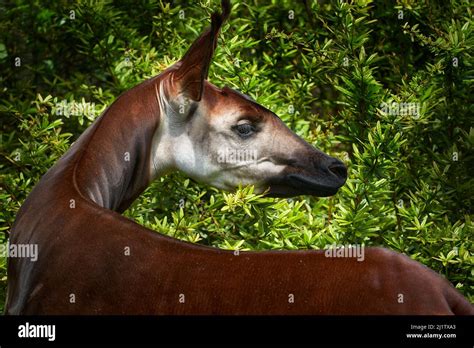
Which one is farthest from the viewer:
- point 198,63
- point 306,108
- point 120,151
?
point 306,108

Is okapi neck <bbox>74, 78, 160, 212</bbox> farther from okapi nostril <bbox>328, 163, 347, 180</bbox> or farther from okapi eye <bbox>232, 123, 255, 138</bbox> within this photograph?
okapi nostril <bbox>328, 163, 347, 180</bbox>

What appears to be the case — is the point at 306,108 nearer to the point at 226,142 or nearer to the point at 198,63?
the point at 226,142

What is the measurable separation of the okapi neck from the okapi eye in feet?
0.91

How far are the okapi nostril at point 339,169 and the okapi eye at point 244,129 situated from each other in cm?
29

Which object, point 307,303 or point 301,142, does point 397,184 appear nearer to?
point 301,142

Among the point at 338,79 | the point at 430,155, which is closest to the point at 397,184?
the point at 430,155

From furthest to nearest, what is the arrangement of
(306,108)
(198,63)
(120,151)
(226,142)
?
(306,108)
(226,142)
(198,63)
(120,151)

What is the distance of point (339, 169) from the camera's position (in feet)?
11.5

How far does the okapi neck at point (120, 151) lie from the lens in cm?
305

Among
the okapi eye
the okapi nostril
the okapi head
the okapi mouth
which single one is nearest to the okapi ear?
the okapi head

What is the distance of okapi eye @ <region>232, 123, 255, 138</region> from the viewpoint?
135 inches

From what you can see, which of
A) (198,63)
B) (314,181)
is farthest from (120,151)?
(314,181)

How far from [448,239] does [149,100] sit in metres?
1.25

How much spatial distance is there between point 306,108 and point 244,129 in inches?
53.5
